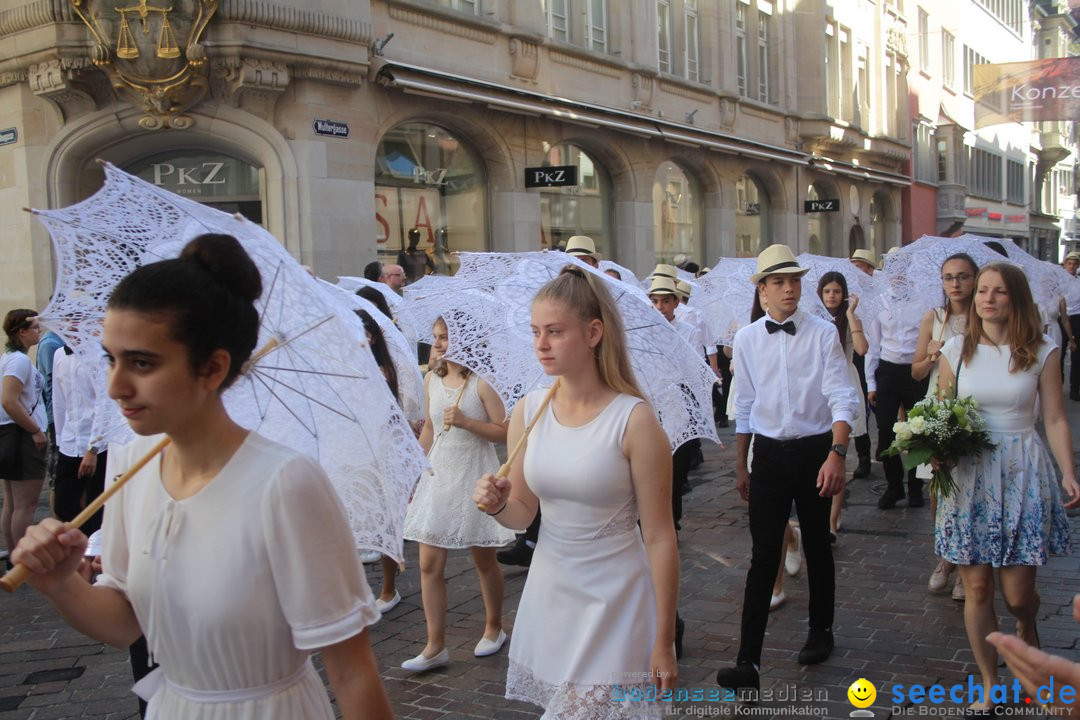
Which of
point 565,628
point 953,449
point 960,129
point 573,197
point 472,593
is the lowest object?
point 472,593

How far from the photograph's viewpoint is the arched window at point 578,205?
19.8 metres

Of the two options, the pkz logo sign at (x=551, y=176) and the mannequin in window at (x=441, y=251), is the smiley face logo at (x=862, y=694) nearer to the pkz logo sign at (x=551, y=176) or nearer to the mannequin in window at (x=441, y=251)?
the mannequin in window at (x=441, y=251)

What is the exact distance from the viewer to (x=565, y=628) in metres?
3.28

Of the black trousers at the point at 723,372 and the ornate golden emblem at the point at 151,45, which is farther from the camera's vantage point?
the black trousers at the point at 723,372

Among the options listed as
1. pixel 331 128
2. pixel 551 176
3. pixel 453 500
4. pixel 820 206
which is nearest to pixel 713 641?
pixel 453 500

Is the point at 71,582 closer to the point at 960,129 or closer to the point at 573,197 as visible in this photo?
the point at 573,197

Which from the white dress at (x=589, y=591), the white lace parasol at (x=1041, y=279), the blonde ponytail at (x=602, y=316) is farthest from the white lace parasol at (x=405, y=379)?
the white lace parasol at (x=1041, y=279)

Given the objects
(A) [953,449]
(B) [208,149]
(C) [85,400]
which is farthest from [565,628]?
(B) [208,149]

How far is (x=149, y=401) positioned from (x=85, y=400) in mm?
5033

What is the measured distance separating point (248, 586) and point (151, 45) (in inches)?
→ 515

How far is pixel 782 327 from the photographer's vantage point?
5.28 meters

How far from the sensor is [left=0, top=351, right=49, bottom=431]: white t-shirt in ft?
24.1

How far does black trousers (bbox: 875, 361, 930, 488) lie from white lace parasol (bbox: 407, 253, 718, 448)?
4.74 metres

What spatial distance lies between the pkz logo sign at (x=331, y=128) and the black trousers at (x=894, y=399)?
911 cm
